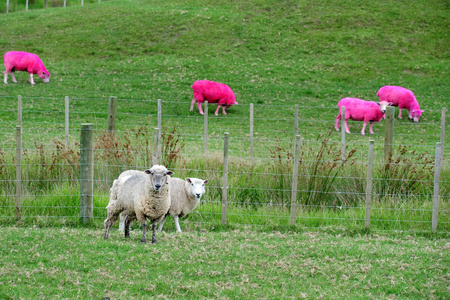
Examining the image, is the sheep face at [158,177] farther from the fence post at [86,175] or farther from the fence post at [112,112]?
the fence post at [112,112]

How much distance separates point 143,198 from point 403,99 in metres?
19.3

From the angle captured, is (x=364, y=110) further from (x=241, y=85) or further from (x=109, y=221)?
(x=109, y=221)

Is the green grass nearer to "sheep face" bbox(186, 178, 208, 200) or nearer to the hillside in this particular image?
the hillside

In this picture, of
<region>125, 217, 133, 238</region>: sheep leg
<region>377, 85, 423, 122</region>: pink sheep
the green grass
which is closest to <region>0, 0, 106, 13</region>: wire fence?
the green grass

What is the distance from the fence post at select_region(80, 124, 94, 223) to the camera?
377 inches

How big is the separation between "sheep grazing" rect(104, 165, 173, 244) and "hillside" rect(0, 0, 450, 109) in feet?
54.2

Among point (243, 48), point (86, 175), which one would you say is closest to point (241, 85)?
point (243, 48)

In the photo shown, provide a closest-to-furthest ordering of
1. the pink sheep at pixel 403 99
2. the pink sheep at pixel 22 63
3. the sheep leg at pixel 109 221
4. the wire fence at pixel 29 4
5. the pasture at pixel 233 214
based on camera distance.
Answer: the pasture at pixel 233 214
the sheep leg at pixel 109 221
the pink sheep at pixel 403 99
the pink sheep at pixel 22 63
the wire fence at pixel 29 4

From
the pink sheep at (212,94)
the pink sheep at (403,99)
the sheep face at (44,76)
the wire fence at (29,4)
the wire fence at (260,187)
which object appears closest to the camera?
Result: the wire fence at (260,187)

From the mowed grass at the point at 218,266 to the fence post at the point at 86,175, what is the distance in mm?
698

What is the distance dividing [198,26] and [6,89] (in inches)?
581

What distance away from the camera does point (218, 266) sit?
7047 mm

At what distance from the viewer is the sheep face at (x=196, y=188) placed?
9186 mm

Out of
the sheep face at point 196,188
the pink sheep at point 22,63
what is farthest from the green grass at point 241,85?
the sheep face at point 196,188
